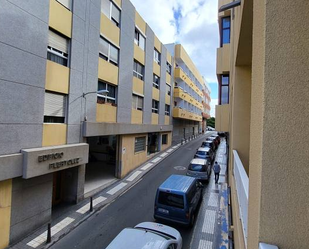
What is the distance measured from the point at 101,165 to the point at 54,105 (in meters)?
10.9

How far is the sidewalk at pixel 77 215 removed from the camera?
764 cm

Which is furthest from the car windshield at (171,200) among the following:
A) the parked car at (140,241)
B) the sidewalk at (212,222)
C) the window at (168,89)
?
the window at (168,89)

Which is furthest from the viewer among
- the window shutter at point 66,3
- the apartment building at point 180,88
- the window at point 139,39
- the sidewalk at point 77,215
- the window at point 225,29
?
the apartment building at point 180,88

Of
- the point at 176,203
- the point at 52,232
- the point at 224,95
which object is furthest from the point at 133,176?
the point at 224,95

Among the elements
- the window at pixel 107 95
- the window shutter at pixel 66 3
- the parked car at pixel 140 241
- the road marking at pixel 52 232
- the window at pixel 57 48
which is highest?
the window shutter at pixel 66 3

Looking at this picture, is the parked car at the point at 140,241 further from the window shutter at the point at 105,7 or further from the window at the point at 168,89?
the window at the point at 168,89

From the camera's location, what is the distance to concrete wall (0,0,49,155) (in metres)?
7.06

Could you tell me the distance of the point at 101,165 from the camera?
62.4 feet

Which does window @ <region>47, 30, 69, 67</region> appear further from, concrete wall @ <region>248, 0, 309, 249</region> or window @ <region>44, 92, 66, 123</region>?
concrete wall @ <region>248, 0, 309, 249</region>

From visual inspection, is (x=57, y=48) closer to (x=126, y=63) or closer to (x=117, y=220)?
(x=126, y=63)

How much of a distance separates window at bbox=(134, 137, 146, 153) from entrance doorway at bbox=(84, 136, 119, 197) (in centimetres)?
229

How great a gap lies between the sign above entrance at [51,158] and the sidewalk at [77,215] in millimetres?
2515

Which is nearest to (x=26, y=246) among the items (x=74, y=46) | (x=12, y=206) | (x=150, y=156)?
(x=12, y=206)

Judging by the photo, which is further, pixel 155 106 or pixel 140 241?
pixel 155 106
